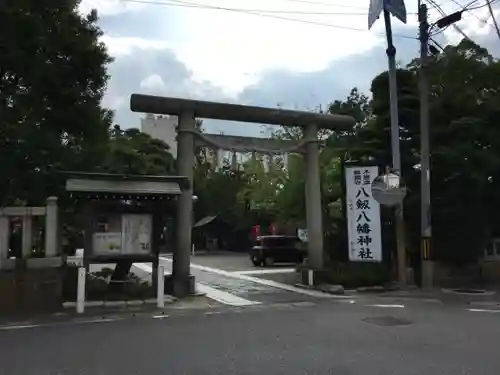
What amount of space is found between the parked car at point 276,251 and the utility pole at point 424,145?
12.9 metres

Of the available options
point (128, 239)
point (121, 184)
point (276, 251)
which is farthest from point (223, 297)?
point (276, 251)

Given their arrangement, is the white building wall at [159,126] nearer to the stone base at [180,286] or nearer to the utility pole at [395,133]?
the utility pole at [395,133]

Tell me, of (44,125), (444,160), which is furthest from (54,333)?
(444,160)

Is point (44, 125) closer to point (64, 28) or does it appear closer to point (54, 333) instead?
point (64, 28)

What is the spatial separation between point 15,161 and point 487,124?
49.1ft

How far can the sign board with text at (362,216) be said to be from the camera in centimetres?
1872

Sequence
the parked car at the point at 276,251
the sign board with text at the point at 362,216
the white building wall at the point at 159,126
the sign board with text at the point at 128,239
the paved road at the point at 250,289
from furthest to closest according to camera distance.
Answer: the white building wall at the point at 159,126 → the parked car at the point at 276,251 → the sign board with text at the point at 362,216 → the paved road at the point at 250,289 → the sign board with text at the point at 128,239

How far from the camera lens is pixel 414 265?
20625 mm

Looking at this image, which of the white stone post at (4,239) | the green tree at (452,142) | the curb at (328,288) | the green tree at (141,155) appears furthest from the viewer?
the green tree at (141,155)

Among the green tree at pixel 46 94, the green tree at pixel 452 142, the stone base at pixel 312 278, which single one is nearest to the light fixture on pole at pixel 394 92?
the green tree at pixel 452 142

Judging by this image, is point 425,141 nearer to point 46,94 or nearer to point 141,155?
point 46,94

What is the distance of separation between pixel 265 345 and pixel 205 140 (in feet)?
32.5

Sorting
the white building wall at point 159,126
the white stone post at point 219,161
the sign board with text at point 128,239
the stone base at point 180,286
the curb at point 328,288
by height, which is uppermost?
the white building wall at point 159,126

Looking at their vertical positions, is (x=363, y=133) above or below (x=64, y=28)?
below
